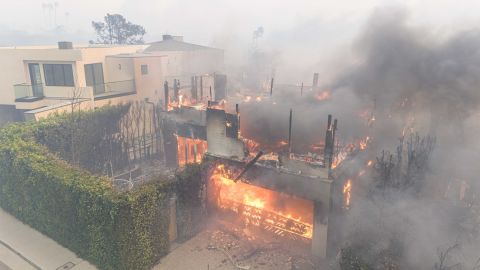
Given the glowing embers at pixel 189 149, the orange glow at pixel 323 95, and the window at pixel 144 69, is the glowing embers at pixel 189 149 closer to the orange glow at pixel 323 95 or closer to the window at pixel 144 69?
the orange glow at pixel 323 95

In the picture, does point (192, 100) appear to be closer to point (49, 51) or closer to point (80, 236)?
point (49, 51)

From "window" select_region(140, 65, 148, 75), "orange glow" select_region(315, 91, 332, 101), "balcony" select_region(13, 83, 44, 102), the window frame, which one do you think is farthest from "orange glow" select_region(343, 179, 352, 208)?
"balcony" select_region(13, 83, 44, 102)

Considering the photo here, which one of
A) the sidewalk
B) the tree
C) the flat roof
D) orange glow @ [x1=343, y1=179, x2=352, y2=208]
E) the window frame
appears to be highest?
the tree

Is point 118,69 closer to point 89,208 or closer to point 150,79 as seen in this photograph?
point 150,79

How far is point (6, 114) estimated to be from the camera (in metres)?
24.4

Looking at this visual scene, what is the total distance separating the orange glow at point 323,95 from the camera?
18.1 m

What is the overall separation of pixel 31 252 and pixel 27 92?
1494 centimetres

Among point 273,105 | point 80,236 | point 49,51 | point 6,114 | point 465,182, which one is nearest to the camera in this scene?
point 80,236

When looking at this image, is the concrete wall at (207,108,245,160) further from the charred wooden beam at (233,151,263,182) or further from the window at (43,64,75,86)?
the window at (43,64,75,86)

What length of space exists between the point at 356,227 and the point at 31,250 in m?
11.0

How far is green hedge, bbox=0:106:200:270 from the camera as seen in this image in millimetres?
9812

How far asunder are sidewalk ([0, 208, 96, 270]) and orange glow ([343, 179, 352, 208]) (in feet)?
28.0

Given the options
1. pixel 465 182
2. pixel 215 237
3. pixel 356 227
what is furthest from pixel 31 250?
pixel 465 182

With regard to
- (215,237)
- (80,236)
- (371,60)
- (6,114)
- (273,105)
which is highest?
(371,60)
